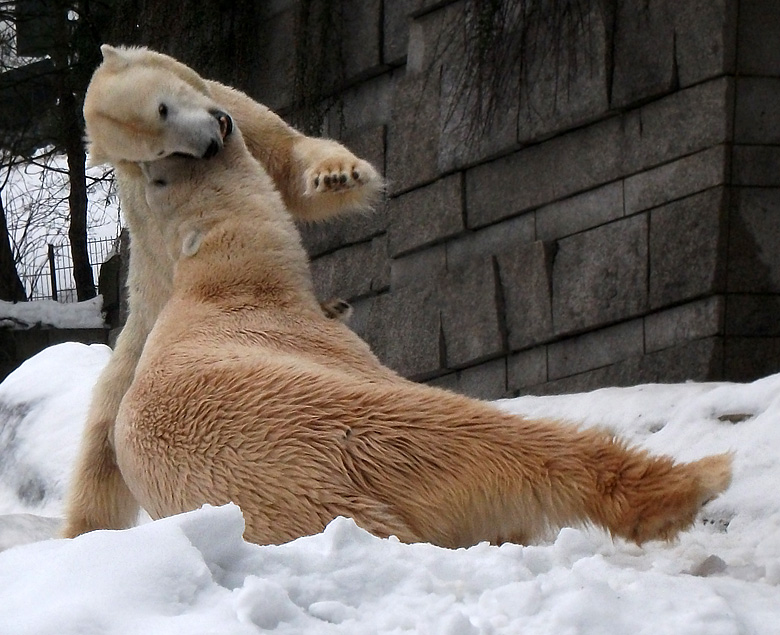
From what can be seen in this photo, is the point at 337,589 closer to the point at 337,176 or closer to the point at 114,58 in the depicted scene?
the point at 337,176

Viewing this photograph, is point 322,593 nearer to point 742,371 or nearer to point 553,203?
point 742,371

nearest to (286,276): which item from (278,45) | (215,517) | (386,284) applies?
(215,517)

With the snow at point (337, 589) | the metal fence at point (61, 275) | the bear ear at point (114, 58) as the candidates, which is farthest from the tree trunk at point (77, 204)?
the snow at point (337, 589)

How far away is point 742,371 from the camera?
203 inches

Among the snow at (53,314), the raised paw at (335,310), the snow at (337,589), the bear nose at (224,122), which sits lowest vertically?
the snow at (337,589)

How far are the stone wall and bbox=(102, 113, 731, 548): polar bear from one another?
2.56m

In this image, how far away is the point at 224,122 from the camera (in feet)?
12.0

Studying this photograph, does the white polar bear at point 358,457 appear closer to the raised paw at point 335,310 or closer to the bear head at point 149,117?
the raised paw at point 335,310

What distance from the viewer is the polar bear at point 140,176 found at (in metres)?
3.56

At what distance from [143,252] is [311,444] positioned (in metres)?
1.50

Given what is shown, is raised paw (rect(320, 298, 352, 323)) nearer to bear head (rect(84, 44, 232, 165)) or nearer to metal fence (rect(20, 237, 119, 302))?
bear head (rect(84, 44, 232, 165))

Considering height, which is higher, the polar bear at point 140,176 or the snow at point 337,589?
the polar bear at point 140,176

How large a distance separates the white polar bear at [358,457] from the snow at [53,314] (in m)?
Result: 9.09

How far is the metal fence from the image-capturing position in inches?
516
